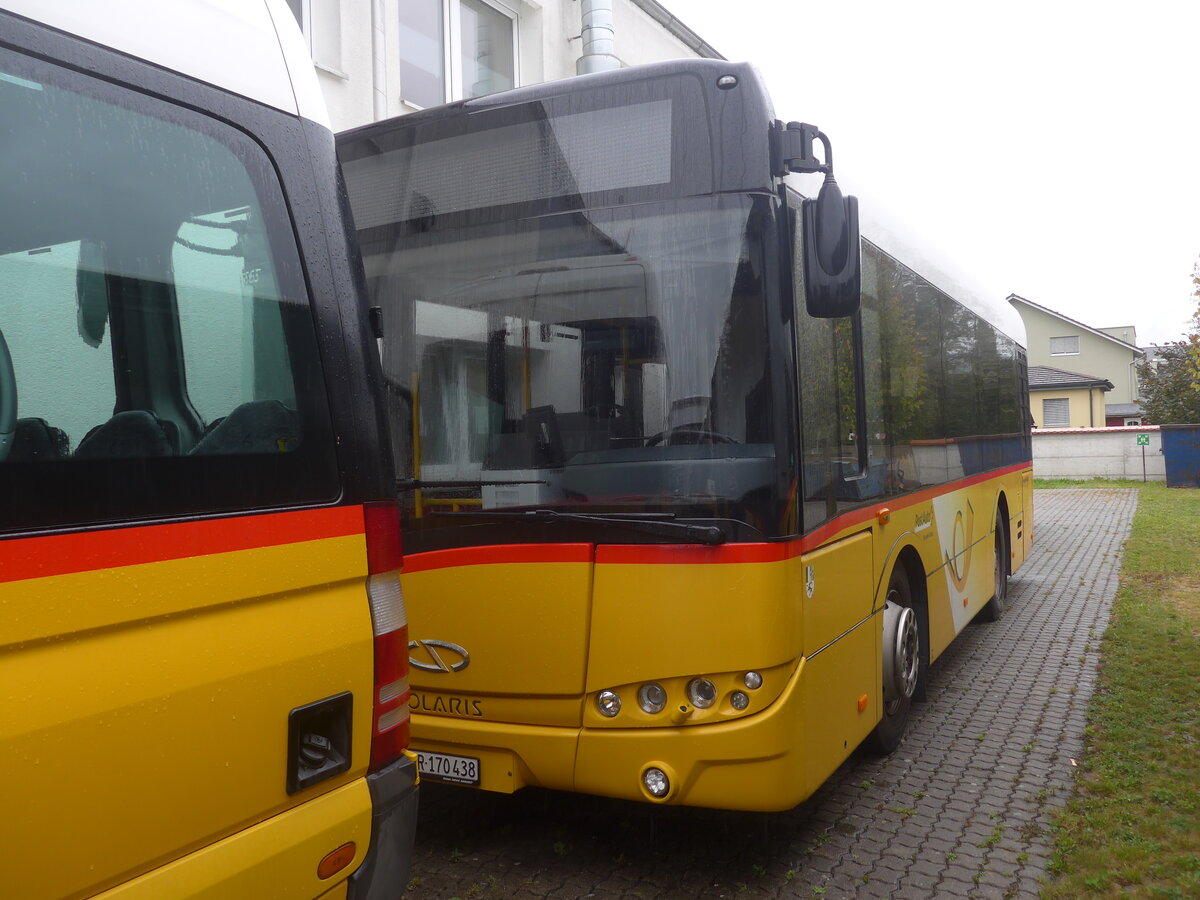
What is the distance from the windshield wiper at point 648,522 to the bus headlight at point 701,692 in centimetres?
51

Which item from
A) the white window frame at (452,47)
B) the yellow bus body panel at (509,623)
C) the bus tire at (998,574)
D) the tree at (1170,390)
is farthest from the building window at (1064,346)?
the yellow bus body panel at (509,623)

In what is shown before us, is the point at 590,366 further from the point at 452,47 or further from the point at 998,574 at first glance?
the point at 452,47

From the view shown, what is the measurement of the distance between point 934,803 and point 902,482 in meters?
1.65

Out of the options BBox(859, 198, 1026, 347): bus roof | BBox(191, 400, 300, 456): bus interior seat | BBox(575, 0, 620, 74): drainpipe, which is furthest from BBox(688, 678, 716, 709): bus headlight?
BBox(575, 0, 620, 74): drainpipe

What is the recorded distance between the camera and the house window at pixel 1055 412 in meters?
52.5

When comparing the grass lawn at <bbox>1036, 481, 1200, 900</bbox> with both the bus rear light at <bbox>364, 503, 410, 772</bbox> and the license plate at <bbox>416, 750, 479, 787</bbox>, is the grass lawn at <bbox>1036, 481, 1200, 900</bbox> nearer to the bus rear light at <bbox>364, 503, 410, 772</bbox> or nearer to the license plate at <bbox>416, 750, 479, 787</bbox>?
the license plate at <bbox>416, 750, 479, 787</bbox>

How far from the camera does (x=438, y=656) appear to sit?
4.15 m

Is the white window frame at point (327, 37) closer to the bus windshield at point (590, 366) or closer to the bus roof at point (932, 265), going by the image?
the bus roof at point (932, 265)

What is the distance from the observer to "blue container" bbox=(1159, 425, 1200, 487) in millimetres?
28672

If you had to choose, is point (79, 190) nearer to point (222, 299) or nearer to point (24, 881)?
point (222, 299)

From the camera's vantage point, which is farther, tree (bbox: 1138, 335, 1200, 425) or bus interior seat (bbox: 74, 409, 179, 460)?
tree (bbox: 1138, 335, 1200, 425)

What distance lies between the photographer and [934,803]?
5062mm

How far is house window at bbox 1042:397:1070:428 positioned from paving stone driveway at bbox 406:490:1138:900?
50.1 metres

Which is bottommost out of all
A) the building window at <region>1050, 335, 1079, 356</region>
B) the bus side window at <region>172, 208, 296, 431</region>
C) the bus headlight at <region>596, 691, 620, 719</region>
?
the bus headlight at <region>596, 691, 620, 719</region>
